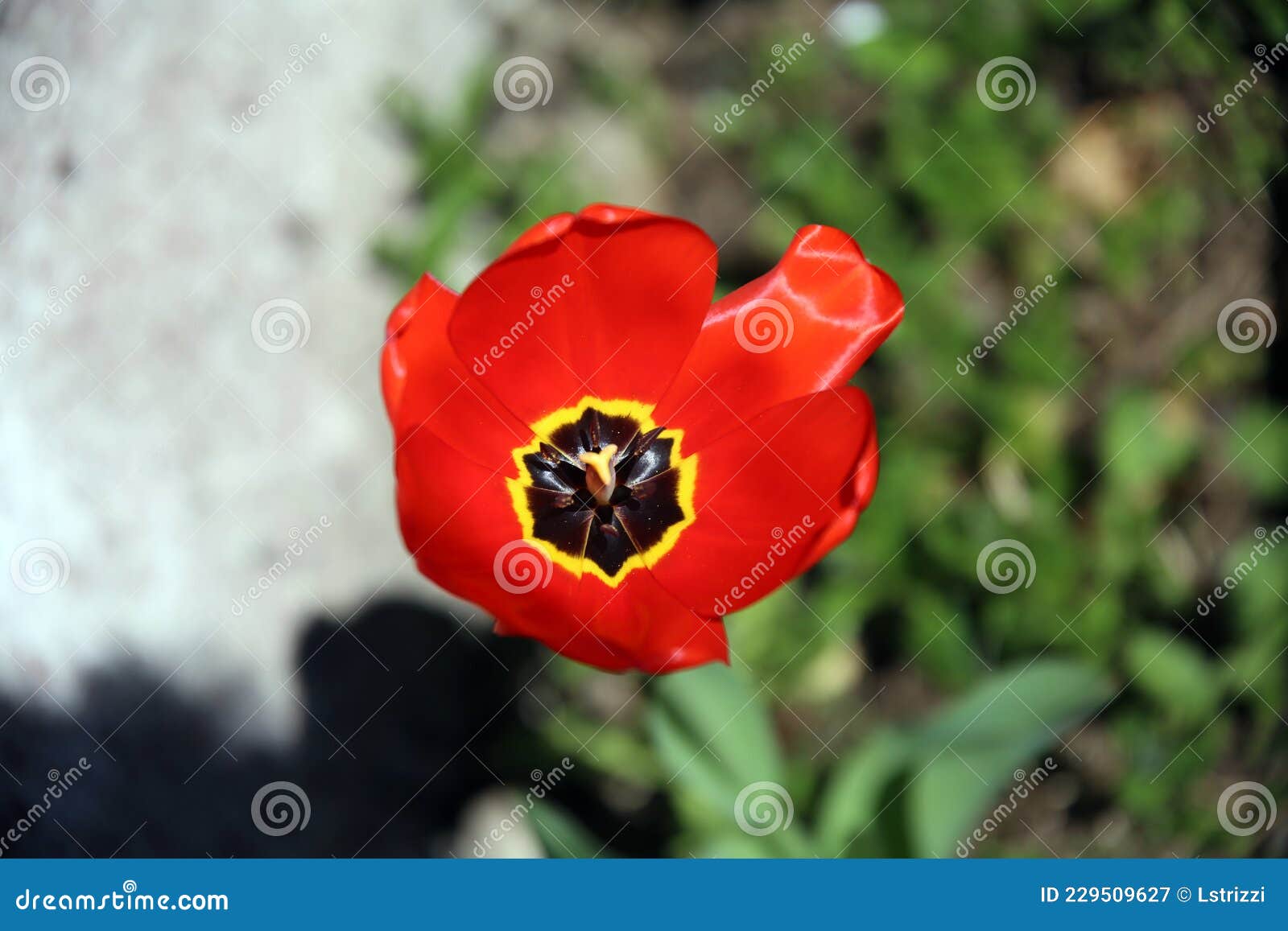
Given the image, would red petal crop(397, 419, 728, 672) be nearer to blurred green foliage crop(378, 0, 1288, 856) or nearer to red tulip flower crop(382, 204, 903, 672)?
red tulip flower crop(382, 204, 903, 672)

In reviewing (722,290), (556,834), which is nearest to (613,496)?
(556,834)

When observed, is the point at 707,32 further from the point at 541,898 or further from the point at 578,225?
the point at 541,898

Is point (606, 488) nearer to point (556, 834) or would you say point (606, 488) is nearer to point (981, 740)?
point (556, 834)

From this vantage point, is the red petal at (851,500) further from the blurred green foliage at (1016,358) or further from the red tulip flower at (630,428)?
the blurred green foliage at (1016,358)

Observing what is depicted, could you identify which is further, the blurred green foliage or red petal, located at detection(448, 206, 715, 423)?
the blurred green foliage

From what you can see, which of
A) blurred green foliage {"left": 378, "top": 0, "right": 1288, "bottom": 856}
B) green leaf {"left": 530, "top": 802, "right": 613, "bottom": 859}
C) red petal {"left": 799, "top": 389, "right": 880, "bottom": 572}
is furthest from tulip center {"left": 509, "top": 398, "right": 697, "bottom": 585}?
blurred green foliage {"left": 378, "top": 0, "right": 1288, "bottom": 856}

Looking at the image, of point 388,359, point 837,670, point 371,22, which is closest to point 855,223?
point 837,670

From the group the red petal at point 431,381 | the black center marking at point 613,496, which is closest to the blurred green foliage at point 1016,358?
the black center marking at point 613,496
